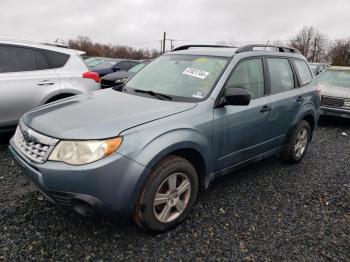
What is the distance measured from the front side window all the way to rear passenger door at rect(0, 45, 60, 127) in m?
2.89

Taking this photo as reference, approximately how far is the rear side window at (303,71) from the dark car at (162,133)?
14.3 inches

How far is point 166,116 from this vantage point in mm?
2711

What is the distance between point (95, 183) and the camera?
89.5 inches

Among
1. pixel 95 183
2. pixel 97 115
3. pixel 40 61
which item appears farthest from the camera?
pixel 40 61

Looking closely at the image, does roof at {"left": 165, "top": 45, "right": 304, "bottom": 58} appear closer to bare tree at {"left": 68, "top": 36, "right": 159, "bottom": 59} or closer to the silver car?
the silver car

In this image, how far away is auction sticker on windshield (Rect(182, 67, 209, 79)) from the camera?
332 centimetres

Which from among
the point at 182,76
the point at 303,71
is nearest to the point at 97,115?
the point at 182,76

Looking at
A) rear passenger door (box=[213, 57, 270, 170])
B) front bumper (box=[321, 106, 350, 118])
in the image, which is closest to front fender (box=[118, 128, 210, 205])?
rear passenger door (box=[213, 57, 270, 170])

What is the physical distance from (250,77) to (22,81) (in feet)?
10.7

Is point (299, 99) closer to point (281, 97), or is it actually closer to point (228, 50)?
point (281, 97)

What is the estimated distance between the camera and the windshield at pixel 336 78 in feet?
27.7

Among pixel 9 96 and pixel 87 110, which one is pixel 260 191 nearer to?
pixel 87 110

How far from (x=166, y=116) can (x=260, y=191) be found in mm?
1794

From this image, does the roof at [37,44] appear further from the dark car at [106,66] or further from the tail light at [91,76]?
the dark car at [106,66]
